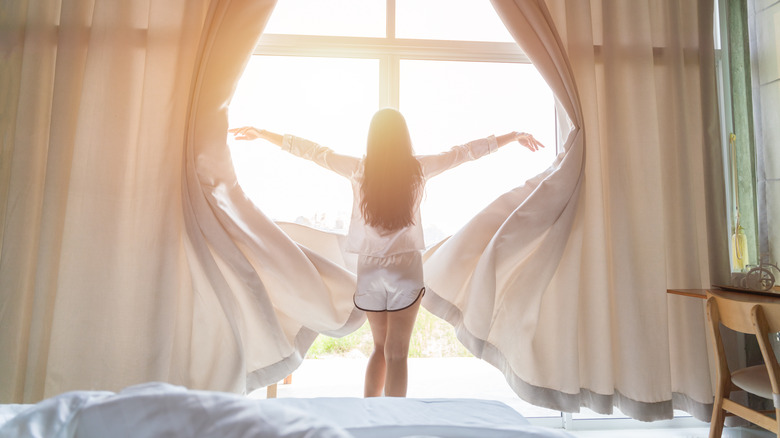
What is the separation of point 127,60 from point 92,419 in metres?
1.94

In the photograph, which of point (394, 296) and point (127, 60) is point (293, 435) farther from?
point (127, 60)

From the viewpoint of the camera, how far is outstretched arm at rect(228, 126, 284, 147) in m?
2.16

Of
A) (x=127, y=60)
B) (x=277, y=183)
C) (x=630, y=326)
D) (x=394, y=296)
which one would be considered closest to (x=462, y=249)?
(x=394, y=296)

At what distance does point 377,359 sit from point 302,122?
128 cm

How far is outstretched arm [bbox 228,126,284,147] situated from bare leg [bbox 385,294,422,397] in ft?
3.27

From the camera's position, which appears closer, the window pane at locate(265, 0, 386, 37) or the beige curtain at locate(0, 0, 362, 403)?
the beige curtain at locate(0, 0, 362, 403)

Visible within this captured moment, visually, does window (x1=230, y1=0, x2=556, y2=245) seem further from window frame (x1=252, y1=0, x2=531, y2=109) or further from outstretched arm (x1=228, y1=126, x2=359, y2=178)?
outstretched arm (x1=228, y1=126, x2=359, y2=178)

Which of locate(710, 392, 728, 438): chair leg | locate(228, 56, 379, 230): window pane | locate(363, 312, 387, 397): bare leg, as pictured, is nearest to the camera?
locate(710, 392, 728, 438): chair leg

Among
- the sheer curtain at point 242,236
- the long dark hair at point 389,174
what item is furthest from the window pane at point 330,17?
the long dark hair at point 389,174

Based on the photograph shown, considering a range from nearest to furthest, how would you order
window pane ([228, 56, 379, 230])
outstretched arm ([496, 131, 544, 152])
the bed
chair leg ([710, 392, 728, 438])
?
the bed
chair leg ([710, 392, 728, 438])
outstretched arm ([496, 131, 544, 152])
window pane ([228, 56, 379, 230])

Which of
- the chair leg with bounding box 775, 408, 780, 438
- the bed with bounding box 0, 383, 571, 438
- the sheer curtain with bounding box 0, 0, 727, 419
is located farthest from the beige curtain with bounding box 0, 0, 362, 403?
the chair leg with bounding box 775, 408, 780, 438

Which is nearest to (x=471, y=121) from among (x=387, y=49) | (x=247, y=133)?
(x=387, y=49)

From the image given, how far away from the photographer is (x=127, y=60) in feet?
6.98

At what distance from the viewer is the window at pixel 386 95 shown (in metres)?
2.38
